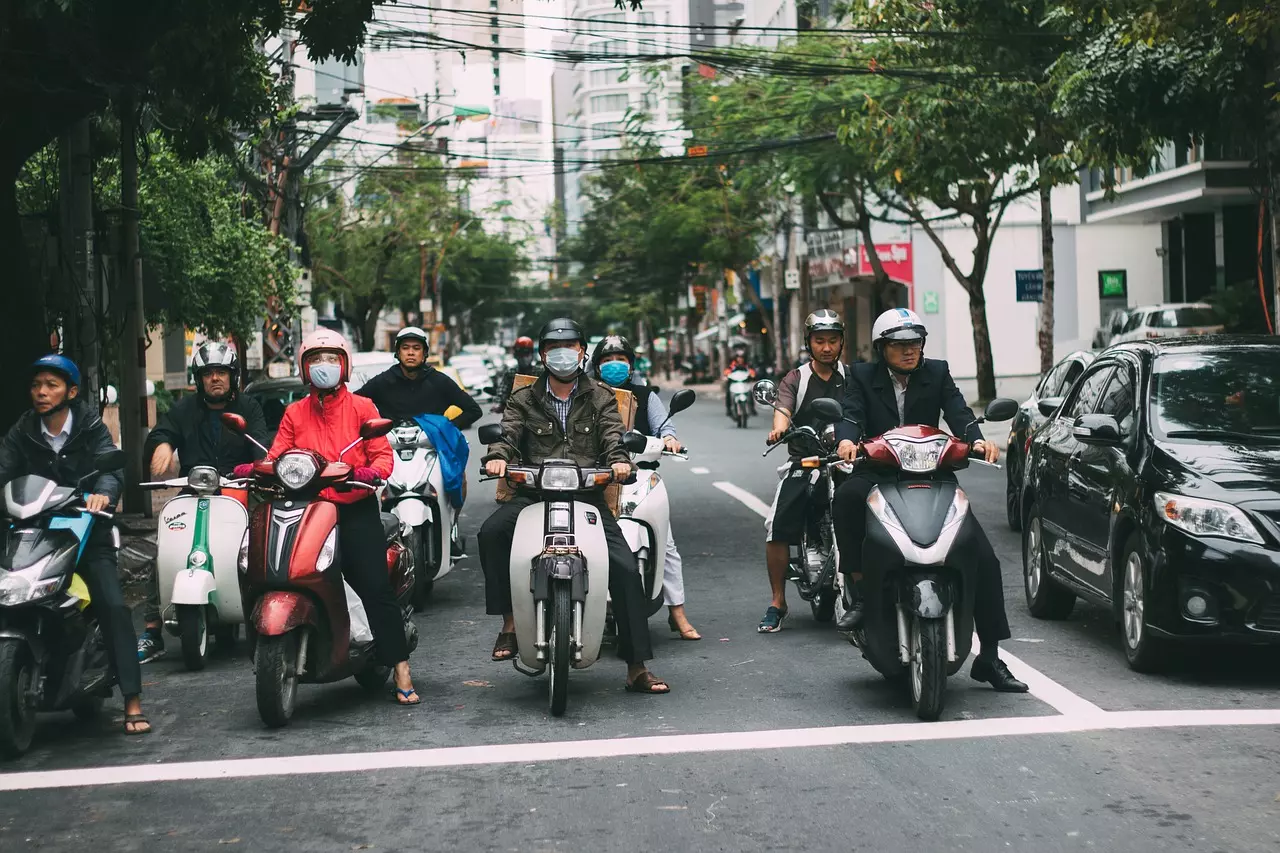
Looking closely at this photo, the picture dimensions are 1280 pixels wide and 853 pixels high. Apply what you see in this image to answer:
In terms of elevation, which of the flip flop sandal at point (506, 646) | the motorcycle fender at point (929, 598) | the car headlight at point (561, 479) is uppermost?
the car headlight at point (561, 479)

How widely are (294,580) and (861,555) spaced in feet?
8.42

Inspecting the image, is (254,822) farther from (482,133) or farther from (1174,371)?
(482,133)

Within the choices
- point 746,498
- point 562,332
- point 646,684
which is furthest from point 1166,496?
point 746,498

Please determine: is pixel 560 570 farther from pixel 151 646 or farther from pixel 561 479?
pixel 151 646

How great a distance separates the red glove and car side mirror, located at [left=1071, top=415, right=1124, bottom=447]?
358 cm

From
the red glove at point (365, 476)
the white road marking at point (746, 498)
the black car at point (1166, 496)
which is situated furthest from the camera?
the white road marking at point (746, 498)

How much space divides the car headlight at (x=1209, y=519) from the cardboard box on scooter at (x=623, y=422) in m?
2.59

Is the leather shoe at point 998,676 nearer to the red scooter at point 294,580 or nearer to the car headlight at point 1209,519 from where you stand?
the car headlight at point 1209,519

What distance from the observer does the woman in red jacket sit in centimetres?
755

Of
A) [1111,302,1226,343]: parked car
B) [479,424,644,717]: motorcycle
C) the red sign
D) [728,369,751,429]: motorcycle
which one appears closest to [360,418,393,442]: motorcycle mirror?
[479,424,644,717]: motorcycle

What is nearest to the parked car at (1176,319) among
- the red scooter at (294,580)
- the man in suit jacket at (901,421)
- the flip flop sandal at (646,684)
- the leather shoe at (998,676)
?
the man in suit jacket at (901,421)

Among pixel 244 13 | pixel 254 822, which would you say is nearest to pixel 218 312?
pixel 244 13

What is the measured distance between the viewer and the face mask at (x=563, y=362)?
7.75 m

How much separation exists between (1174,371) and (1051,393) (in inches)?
192
